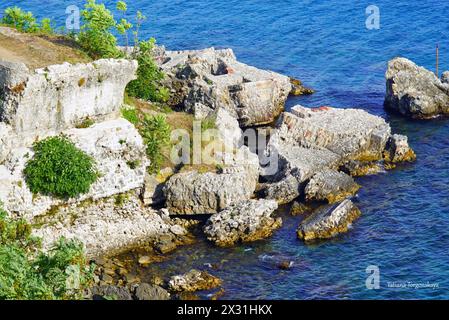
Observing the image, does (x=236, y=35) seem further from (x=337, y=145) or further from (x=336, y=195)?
(x=336, y=195)

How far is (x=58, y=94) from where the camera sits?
176ft

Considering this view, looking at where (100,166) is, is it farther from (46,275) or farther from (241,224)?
(46,275)

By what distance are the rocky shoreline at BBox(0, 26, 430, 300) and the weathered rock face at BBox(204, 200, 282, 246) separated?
0.07 metres

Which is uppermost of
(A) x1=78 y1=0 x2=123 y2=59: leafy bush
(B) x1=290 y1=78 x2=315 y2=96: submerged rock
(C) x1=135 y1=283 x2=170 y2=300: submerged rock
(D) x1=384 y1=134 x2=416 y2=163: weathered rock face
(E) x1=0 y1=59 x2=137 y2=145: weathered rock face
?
(A) x1=78 y1=0 x2=123 y2=59: leafy bush

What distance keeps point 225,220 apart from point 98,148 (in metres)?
9.56

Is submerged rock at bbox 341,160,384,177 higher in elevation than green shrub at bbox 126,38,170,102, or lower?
lower

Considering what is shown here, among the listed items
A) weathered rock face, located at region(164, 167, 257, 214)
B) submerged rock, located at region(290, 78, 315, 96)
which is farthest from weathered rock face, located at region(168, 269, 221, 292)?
submerged rock, located at region(290, 78, 315, 96)

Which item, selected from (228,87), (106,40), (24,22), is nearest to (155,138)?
(106,40)

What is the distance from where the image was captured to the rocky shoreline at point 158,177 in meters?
52.0

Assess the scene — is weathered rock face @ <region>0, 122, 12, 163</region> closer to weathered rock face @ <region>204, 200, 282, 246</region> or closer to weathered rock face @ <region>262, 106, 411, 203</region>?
weathered rock face @ <region>204, 200, 282, 246</region>

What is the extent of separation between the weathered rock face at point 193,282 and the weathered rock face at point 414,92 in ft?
97.6

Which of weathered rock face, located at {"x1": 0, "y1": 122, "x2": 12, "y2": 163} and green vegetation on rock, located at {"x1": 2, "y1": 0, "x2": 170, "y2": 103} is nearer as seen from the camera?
weathered rock face, located at {"x1": 0, "y1": 122, "x2": 12, "y2": 163}

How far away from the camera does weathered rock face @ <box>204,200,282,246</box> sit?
54125mm

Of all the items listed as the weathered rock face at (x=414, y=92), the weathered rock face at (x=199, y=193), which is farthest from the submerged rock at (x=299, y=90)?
the weathered rock face at (x=199, y=193)
